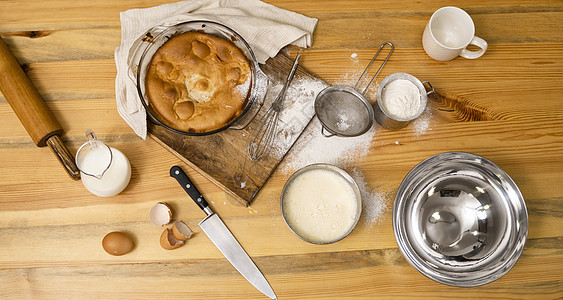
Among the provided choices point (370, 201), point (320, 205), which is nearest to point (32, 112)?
point (320, 205)

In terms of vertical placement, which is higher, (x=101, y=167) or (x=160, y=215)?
(x=101, y=167)

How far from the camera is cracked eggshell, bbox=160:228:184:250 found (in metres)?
1.29

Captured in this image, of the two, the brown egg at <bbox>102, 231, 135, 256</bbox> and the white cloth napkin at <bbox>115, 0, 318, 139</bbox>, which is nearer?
the brown egg at <bbox>102, 231, 135, 256</bbox>

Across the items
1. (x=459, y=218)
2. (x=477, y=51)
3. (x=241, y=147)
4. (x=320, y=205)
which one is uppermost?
(x=477, y=51)

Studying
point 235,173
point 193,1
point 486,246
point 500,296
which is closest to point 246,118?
point 235,173

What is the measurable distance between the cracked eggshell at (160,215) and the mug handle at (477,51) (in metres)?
1.12

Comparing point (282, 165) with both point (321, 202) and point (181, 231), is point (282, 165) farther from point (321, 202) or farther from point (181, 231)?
point (181, 231)

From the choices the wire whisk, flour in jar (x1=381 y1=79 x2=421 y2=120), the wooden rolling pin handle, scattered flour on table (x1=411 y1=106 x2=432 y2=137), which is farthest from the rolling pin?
scattered flour on table (x1=411 y1=106 x2=432 y2=137)

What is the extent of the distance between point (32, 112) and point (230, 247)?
2.53ft

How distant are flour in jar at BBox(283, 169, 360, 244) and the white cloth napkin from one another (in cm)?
45

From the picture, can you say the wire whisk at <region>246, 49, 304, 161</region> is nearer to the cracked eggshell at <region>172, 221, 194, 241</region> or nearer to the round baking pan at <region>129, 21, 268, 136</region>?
the round baking pan at <region>129, 21, 268, 136</region>

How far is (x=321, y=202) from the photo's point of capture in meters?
1.33

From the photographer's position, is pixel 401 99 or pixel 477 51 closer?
pixel 401 99

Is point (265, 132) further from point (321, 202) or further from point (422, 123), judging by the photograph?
point (422, 123)
